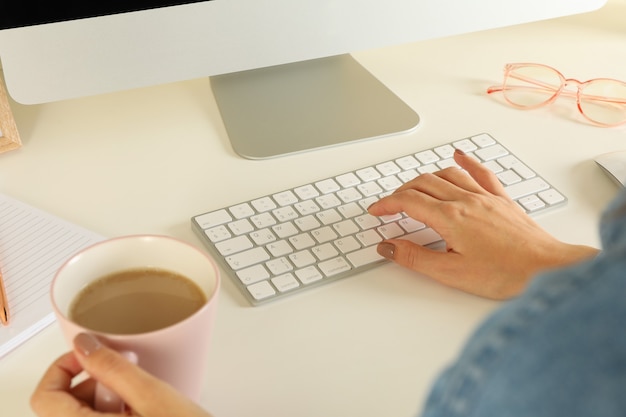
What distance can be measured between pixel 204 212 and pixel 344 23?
0.27 metres

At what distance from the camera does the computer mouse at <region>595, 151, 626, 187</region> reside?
77 centimetres

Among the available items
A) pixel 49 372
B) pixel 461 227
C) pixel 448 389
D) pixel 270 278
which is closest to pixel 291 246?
pixel 270 278

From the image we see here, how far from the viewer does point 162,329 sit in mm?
418

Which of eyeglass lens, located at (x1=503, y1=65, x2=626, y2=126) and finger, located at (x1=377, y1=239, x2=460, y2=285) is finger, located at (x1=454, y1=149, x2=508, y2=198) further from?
eyeglass lens, located at (x1=503, y1=65, x2=626, y2=126)

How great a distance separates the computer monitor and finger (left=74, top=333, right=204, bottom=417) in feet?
1.19

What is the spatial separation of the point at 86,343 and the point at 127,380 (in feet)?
0.10

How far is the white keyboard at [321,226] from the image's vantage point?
62 centimetres

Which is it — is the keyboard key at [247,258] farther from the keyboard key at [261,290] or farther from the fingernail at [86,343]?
the fingernail at [86,343]

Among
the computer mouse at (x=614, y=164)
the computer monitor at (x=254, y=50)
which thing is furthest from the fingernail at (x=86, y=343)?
the computer mouse at (x=614, y=164)

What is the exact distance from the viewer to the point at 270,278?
24.2 inches

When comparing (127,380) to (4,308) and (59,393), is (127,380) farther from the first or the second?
(4,308)

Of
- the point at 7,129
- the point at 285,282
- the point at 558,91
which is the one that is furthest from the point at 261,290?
the point at 558,91

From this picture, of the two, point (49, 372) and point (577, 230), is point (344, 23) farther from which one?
point (49, 372)

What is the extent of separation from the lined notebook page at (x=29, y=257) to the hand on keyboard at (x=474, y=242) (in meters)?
0.27
